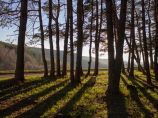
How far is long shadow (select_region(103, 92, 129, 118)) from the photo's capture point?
3690mm

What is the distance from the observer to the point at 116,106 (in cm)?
438

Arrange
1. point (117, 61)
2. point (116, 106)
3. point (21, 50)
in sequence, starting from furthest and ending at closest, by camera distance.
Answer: point (21, 50) → point (117, 61) → point (116, 106)

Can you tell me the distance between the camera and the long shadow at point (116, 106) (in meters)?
3.69

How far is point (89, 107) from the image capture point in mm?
4246

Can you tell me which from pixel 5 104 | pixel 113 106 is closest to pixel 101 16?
pixel 113 106

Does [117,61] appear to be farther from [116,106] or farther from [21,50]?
[21,50]

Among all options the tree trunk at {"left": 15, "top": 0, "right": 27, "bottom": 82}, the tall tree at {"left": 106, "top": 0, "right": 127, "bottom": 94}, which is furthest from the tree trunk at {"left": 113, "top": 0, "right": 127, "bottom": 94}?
the tree trunk at {"left": 15, "top": 0, "right": 27, "bottom": 82}

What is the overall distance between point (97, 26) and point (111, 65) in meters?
9.02

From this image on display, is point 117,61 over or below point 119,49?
below

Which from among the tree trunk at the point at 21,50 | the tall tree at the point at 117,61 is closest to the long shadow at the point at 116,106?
the tall tree at the point at 117,61

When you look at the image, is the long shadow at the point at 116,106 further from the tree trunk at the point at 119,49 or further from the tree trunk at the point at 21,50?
the tree trunk at the point at 21,50

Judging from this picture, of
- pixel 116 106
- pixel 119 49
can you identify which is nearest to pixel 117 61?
pixel 119 49

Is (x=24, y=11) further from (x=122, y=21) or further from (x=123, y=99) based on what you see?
(x=123, y=99)

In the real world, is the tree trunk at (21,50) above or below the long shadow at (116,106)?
above
